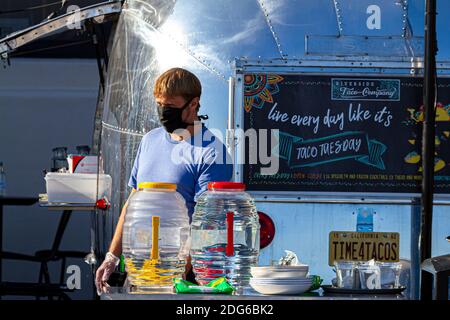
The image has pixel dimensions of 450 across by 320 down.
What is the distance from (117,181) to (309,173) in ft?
3.63

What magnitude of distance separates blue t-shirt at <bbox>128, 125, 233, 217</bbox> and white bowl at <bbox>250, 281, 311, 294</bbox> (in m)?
1.07

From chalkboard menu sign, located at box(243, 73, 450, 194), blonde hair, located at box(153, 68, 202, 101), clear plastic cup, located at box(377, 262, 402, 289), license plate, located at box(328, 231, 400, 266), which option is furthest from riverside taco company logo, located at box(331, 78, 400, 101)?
clear plastic cup, located at box(377, 262, 402, 289)

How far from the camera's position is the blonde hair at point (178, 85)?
15.1 ft

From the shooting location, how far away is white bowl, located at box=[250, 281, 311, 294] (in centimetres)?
355

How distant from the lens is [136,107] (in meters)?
5.42

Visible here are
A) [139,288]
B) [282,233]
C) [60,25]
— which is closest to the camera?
[139,288]

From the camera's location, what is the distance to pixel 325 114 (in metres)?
5.17

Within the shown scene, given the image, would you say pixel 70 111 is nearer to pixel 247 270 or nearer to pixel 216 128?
pixel 216 128

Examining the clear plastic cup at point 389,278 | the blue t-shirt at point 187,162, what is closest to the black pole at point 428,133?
the blue t-shirt at point 187,162

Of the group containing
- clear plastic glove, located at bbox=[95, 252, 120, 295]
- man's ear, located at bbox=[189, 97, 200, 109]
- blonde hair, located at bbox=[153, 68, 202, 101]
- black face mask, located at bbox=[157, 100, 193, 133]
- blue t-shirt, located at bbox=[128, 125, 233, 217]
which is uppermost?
blonde hair, located at bbox=[153, 68, 202, 101]

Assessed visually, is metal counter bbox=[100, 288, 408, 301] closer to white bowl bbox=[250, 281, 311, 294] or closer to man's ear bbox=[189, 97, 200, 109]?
white bowl bbox=[250, 281, 311, 294]

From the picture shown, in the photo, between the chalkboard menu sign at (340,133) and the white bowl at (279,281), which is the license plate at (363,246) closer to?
the chalkboard menu sign at (340,133)

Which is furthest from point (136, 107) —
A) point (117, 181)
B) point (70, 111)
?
point (70, 111)

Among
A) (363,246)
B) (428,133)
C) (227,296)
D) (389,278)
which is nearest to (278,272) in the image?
(227,296)
